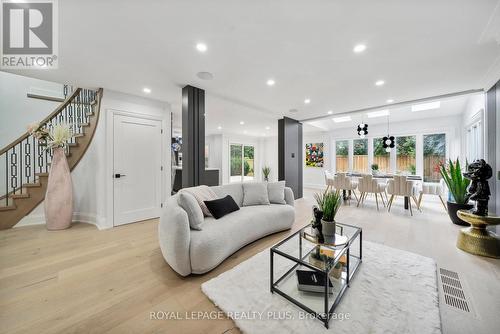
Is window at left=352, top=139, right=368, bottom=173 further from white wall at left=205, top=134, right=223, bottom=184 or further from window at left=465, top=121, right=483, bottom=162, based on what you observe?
white wall at left=205, top=134, right=223, bottom=184

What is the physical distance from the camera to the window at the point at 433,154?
5.42 metres

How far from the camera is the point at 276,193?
11.0 ft

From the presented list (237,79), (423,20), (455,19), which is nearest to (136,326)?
(237,79)

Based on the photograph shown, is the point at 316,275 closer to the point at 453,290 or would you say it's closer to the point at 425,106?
the point at 453,290

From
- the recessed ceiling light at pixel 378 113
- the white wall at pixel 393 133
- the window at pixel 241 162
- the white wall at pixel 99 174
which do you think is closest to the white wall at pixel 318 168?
the white wall at pixel 393 133

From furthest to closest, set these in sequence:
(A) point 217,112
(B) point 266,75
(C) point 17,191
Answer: (A) point 217,112 < (C) point 17,191 < (B) point 266,75

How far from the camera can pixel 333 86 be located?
319cm

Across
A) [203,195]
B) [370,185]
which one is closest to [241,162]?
[370,185]

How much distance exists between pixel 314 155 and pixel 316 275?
23.1 ft

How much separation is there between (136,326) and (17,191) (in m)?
4.40

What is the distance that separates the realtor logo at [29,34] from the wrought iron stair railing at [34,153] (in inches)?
47.0

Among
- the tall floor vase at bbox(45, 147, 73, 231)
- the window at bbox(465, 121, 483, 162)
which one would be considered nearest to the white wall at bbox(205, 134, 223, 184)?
the tall floor vase at bbox(45, 147, 73, 231)

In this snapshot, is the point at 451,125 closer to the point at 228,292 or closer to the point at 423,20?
the point at 423,20

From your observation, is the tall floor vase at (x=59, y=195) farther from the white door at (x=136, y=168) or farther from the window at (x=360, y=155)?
the window at (x=360, y=155)
